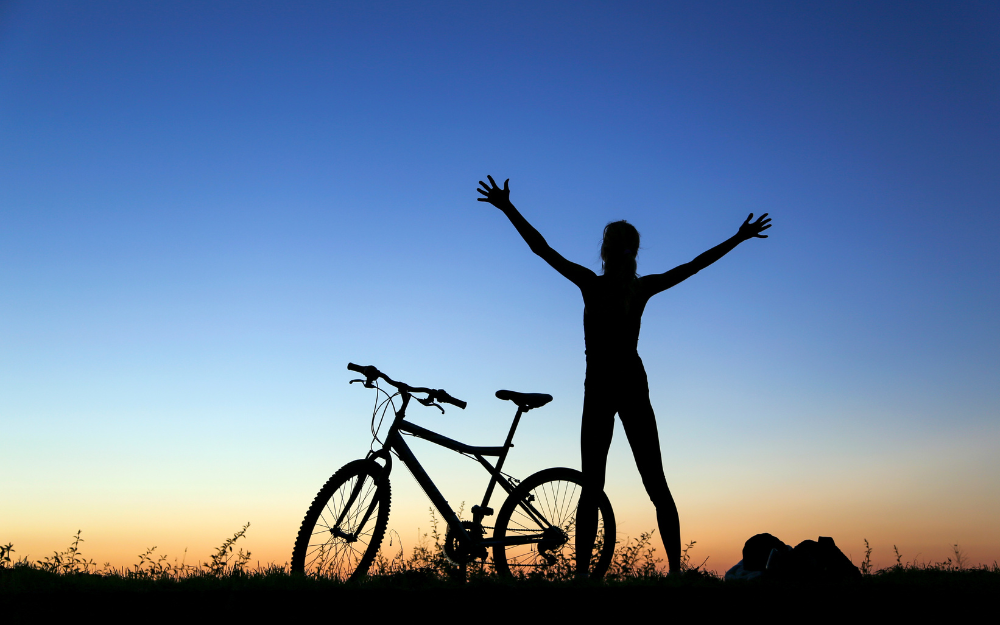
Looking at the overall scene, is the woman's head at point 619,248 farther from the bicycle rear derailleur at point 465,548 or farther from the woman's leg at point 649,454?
the bicycle rear derailleur at point 465,548

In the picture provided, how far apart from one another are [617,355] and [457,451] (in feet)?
5.34

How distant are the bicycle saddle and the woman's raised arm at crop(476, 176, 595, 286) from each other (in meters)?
1.07

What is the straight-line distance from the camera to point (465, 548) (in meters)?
5.85

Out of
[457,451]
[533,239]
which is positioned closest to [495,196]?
[533,239]

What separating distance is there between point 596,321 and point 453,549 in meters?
2.24

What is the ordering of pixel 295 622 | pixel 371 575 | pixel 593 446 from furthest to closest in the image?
pixel 593 446 < pixel 371 575 < pixel 295 622

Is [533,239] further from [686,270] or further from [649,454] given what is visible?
[649,454]

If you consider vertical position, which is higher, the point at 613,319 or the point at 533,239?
the point at 533,239

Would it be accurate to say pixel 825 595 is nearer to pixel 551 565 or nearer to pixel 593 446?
pixel 593 446

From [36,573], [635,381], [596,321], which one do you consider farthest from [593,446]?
[36,573]

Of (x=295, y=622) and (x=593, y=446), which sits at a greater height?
(x=593, y=446)

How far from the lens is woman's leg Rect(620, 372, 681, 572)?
18.3 feet

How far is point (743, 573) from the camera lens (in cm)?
580

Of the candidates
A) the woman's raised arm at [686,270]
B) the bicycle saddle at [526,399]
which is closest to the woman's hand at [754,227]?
the woman's raised arm at [686,270]
